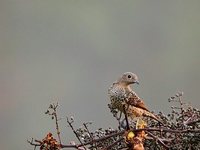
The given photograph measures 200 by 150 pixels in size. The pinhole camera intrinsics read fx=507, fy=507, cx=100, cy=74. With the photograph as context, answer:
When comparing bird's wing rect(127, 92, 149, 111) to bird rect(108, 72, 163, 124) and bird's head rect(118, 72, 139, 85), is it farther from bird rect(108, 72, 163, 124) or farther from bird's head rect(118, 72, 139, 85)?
bird's head rect(118, 72, 139, 85)

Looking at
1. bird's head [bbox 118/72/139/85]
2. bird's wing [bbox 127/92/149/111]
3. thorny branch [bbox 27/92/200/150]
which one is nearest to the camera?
thorny branch [bbox 27/92/200/150]

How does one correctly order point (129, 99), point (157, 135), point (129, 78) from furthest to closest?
1. point (129, 78)
2. point (129, 99)
3. point (157, 135)

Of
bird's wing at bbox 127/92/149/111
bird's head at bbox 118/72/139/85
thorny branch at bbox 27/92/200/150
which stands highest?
bird's head at bbox 118/72/139/85

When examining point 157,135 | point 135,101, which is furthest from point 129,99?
point 157,135

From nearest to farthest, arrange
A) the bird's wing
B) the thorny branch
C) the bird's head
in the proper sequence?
the thorny branch → the bird's wing → the bird's head

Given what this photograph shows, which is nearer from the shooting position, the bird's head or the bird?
the bird

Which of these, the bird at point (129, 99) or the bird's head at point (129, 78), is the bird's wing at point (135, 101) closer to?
the bird at point (129, 99)

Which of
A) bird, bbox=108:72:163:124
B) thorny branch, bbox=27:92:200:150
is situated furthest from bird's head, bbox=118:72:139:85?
thorny branch, bbox=27:92:200:150

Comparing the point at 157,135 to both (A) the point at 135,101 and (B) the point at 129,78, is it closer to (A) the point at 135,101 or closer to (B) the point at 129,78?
(A) the point at 135,101

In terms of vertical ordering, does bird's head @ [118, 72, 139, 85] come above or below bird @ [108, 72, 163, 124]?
above

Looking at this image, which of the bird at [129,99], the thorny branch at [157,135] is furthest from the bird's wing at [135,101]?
the thorny branch at [157,135]

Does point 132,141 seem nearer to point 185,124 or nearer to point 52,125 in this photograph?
point 185,124

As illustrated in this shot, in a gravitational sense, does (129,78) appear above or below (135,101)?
above

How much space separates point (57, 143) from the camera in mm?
511
